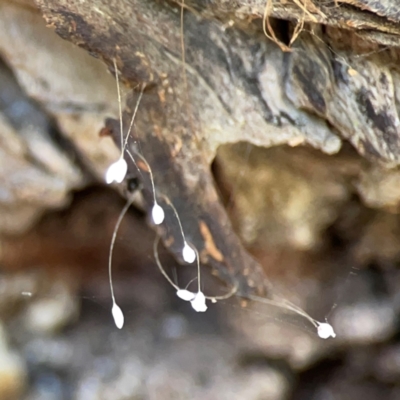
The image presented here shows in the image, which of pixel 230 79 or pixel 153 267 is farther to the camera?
pixel 153 267

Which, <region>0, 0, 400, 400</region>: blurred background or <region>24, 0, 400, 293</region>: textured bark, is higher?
<region>24, 0, 400, 293</region>: textured bark

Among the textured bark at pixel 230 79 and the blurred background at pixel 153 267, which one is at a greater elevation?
the textured bark at pixel 230 79

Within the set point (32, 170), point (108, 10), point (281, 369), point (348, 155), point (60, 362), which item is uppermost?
point (108, 10)

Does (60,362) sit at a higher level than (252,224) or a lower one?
lower

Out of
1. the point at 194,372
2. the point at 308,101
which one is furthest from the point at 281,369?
the point at 308,101

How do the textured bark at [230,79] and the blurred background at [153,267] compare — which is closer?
the textured bark at [230,79]

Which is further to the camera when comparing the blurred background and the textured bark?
the blurred background

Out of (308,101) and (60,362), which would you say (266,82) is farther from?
(60,362)

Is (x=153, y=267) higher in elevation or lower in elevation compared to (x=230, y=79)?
lower
